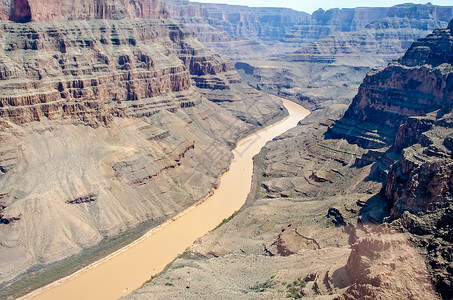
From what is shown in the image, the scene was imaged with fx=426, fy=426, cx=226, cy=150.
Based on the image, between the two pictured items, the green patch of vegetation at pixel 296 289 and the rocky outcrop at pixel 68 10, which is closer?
the green patch of vegetation at pixel 296 289

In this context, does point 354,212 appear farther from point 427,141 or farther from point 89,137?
point 89,137

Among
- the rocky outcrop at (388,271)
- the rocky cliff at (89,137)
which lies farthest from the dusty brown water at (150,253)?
the rocky outcrop at (388,271)

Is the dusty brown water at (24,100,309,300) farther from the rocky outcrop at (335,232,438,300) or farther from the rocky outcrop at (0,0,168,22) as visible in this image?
the rocky outcrop at (0,0,168,22)

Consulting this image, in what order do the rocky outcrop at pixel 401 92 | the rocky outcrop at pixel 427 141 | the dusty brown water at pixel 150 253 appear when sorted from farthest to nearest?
the rocky outcrop at pixel 401 92, the dusty brown water at pixel 150 253, the rocky outcrop at pixel 427 141

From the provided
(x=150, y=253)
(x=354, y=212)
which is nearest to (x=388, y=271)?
(x=354, y=212)

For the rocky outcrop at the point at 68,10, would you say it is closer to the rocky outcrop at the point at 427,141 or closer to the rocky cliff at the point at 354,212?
the rocky cliff at the point at 354,212

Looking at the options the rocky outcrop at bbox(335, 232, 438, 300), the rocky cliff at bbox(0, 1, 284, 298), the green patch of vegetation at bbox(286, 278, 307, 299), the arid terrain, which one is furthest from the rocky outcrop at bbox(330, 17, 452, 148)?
the rocky outcrop at bbox(335, 232, 438, 300)
